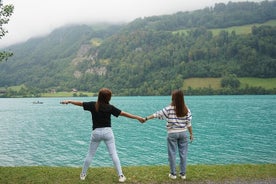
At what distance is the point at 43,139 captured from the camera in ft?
167

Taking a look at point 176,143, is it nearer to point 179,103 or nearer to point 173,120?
point 173,120

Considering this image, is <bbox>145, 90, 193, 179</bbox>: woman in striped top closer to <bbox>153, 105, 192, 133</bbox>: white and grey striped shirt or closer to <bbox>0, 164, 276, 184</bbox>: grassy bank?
<bbox>153, 105, 192, 133</bbox>: white and grey striped shirt

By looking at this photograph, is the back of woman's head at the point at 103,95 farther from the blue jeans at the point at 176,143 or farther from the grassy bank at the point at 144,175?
the grassy bank at the point at 144,175

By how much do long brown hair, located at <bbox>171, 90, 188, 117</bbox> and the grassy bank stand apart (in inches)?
108

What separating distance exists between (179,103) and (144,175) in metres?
3.68

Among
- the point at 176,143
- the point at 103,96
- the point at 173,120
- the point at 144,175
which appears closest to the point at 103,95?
the point at 103,96

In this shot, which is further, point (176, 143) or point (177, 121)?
point (176, 143)

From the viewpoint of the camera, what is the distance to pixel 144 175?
12.9m

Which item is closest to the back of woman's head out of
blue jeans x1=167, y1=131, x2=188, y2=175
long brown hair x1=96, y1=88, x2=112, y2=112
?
long brown hair x1=96, y1=88, x2=112, y2=112

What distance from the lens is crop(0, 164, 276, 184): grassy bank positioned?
39.7ft

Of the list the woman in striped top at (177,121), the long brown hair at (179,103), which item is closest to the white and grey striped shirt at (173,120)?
the woman in striped top at (177,121)

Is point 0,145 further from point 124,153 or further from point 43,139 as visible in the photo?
point 124,153

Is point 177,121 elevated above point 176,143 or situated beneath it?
elevated above

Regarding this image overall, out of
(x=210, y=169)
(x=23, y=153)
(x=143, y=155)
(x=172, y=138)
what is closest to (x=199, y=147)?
(x=143, y=155)
